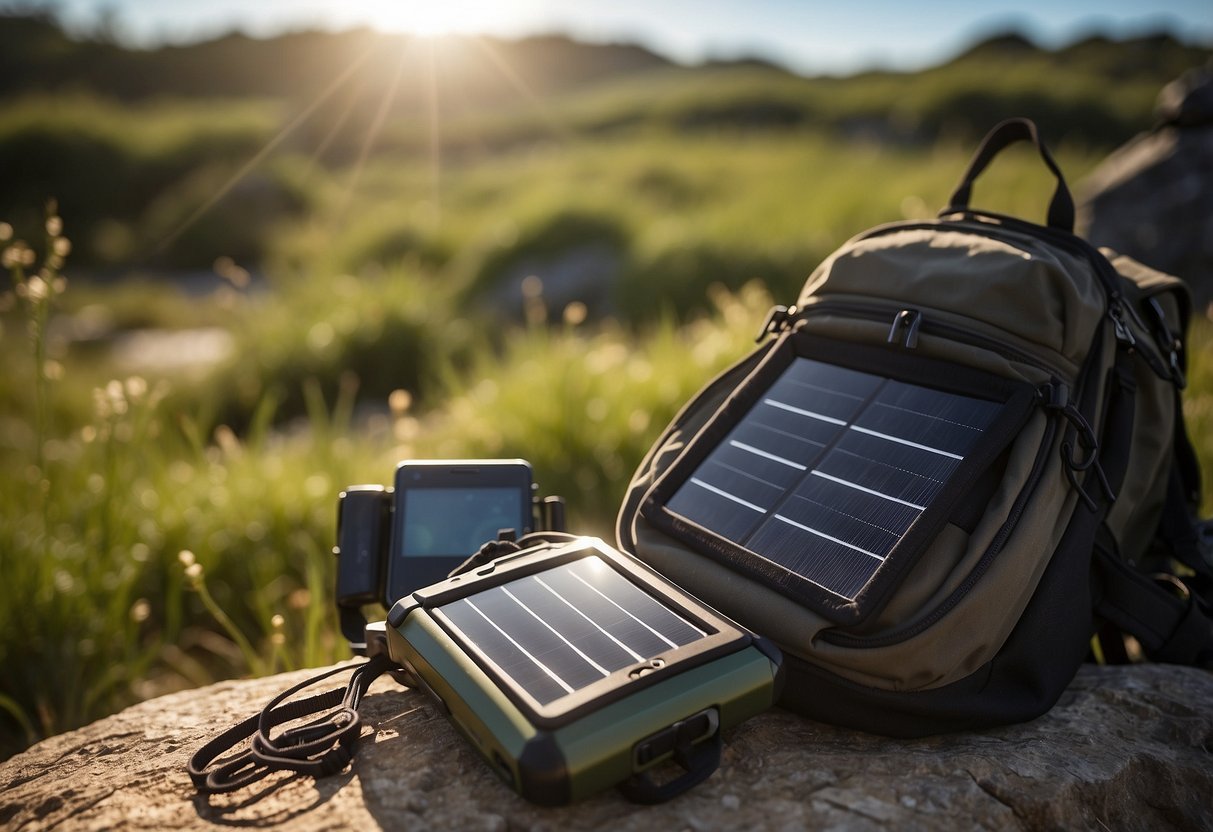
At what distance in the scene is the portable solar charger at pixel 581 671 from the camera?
51.2 inches

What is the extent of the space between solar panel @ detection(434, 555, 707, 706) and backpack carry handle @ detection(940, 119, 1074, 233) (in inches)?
60.1

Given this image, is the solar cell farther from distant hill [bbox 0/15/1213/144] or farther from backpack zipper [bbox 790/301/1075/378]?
distant hill [bbox 0/15/1213/144]

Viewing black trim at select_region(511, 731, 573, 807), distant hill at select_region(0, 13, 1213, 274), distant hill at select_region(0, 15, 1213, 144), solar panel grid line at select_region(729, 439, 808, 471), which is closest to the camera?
black trim at select_region(511, 731, 573, 807)

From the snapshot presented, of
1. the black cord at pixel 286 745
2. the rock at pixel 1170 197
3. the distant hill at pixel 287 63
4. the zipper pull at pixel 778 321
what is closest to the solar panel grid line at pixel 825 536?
the zipper pull at pixel 778 321

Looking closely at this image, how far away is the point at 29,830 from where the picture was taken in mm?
1528

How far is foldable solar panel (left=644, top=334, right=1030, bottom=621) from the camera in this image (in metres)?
1.68

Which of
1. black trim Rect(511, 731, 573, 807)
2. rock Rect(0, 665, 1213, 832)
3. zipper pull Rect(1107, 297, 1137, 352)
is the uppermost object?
zipper pull Rect(1107, 297, 1137, 352)

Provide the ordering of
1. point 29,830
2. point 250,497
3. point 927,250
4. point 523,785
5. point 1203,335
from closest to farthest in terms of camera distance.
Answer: point 523,785, point 29,830, point 927,250, point 250,497, point 1203,335

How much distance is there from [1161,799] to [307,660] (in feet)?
7.03

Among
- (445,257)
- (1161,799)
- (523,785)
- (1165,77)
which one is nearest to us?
(523,785)

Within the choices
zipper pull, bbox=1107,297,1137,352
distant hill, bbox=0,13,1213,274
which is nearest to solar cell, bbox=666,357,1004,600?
zipper pull, bbox=1107,297,1137,352

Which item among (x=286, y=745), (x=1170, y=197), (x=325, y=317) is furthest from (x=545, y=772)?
(x=325, y=317)

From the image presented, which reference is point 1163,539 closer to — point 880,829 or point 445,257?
point 880,829

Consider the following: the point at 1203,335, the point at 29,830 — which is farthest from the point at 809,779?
the point at 1203,335
